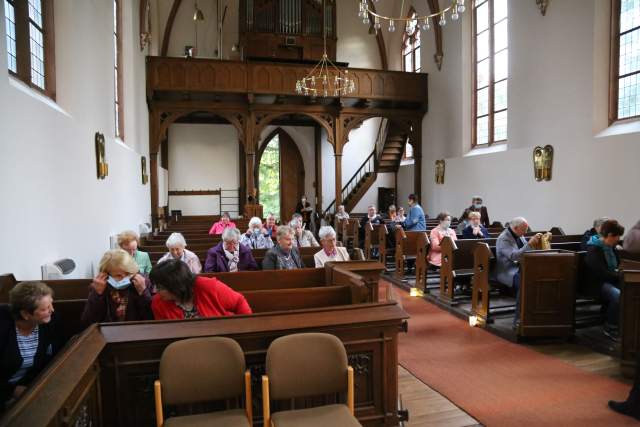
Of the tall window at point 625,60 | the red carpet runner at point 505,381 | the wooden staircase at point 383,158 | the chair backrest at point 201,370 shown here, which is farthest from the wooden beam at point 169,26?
the chair backrest at point 201,370

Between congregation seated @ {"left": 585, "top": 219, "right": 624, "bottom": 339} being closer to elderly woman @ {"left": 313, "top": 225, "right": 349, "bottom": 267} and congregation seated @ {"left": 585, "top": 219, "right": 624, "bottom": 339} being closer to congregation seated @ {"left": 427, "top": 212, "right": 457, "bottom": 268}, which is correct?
congregation seated @ {"left": 427, "top": 212, "right": 457, "bottom": 268}

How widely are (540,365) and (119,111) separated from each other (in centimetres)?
836

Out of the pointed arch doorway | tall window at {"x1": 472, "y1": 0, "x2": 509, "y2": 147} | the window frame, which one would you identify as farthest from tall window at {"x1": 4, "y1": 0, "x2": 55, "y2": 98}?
the pointed arch doorway

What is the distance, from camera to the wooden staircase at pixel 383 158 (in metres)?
16.1

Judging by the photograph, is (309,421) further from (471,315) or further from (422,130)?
(422,130)

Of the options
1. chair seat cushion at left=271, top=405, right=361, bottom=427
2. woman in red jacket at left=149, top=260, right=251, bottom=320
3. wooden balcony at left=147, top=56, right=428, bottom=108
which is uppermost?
wooden balcony at left=147, top=56, right=428, bottom=108

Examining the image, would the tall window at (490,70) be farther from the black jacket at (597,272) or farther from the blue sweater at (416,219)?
the black jacket at (597,272)

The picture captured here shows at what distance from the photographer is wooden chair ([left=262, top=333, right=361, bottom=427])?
2.46m

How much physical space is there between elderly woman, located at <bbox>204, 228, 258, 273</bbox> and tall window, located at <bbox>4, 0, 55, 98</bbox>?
254 cm

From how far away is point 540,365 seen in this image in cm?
450

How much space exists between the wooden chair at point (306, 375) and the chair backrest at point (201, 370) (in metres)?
0.18

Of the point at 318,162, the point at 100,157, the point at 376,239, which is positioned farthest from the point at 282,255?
the point at 318,162

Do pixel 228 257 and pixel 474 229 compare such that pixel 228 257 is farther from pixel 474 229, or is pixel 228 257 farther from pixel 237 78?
pixel 237 78

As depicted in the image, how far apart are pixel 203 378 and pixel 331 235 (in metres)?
2.98
